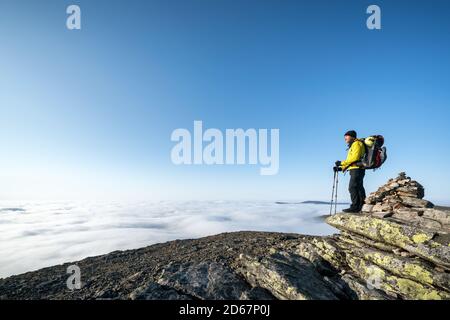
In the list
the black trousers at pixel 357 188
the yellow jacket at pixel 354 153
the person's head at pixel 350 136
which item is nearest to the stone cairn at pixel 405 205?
the black trousers at pixel 357 188

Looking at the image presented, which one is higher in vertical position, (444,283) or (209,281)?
(444,283)

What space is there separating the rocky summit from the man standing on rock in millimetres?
532

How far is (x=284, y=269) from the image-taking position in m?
9.96

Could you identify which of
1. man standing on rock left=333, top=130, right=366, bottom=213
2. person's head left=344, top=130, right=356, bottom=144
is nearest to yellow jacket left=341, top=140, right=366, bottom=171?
man standing on rock left=333, top=130, right=366, bottom=213

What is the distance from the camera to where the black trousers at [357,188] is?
1304 cm

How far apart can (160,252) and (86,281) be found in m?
4.92

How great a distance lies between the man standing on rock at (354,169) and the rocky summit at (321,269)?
0.53 meters

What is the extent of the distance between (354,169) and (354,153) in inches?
36.4

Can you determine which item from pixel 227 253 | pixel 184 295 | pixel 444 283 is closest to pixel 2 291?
pixel 184 295

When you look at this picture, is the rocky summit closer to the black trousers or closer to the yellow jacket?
the black trousers

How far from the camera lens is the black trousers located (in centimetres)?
1304

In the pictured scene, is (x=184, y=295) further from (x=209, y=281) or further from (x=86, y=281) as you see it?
(x=86, y=281)

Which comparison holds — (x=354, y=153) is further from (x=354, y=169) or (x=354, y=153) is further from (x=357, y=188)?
(x=357, y=188)
